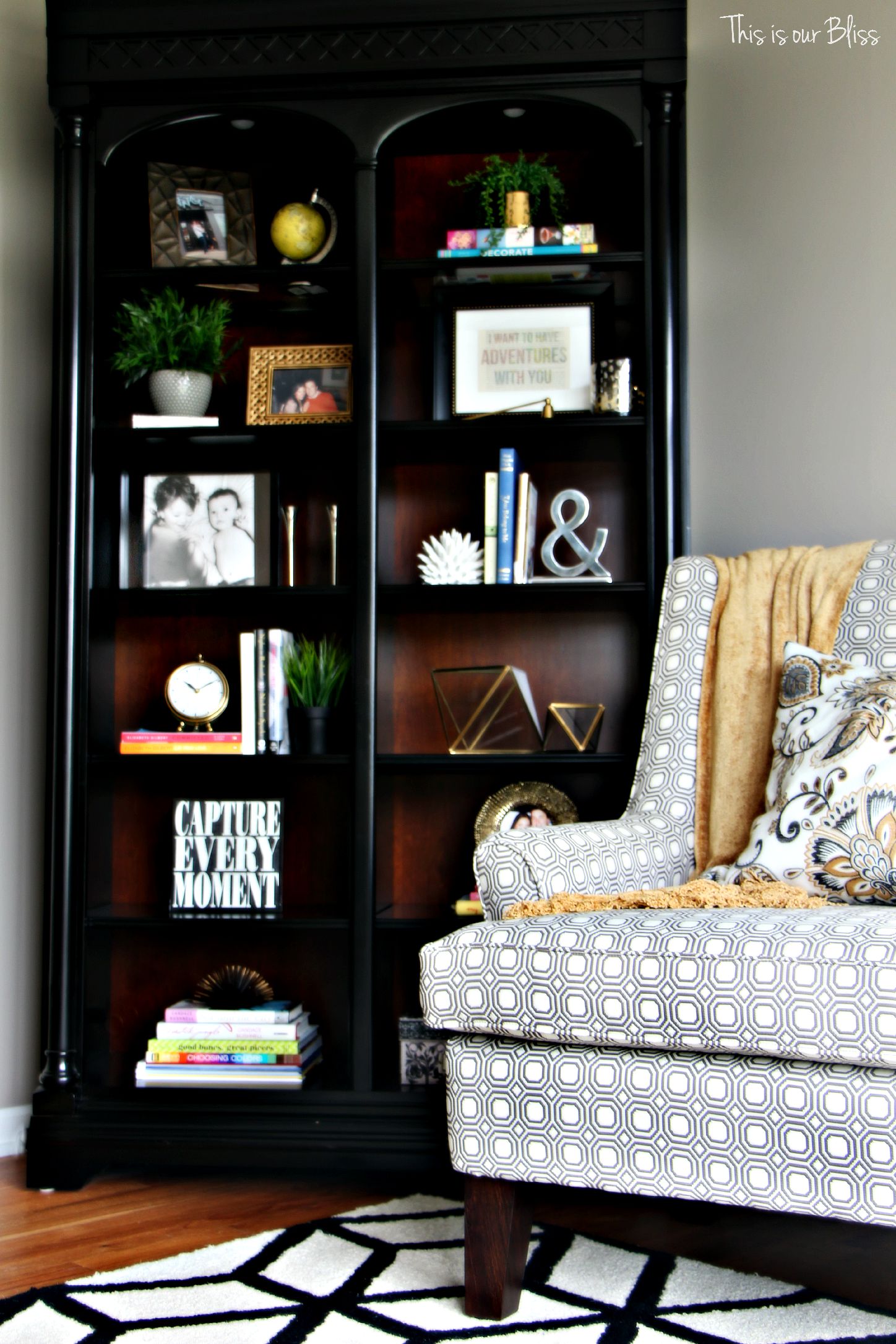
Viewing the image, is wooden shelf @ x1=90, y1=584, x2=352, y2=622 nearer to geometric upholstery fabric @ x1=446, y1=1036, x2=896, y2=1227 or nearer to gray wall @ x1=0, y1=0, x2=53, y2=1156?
gray wall @ x1=0, y1=0, x2=53, y2=1156

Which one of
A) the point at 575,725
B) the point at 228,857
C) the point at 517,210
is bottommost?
the point at 228,857

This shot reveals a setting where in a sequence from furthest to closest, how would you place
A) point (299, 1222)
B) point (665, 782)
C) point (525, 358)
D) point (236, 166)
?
point (236, 166) → point (525, 358) → point (665, 782) → point (299, 1222)

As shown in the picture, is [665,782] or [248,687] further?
[248,687]

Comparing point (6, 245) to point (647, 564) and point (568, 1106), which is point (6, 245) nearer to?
point (647, 564)

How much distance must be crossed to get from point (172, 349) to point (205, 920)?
3.64ft

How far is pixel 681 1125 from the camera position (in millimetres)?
1375

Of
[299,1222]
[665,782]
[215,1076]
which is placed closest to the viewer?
[299,1222]

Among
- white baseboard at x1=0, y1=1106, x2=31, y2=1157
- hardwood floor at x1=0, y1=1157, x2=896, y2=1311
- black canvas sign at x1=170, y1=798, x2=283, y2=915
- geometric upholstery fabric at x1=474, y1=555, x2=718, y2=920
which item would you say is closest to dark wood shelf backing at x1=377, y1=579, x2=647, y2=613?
geometric upholstery fabric at x1=474, y1=555, x2=718, y2=920

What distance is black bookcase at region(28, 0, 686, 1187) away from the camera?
2176 mm

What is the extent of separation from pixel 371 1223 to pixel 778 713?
1016 millimetres

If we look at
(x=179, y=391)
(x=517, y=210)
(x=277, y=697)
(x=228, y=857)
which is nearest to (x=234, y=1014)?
(x=228, y=857)

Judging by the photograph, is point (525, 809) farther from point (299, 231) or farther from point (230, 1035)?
point (299, 231)

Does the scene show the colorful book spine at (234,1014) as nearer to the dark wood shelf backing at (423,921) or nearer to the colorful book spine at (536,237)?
the dark wood shelf backing at (423,921)

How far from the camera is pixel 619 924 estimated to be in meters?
1.45
